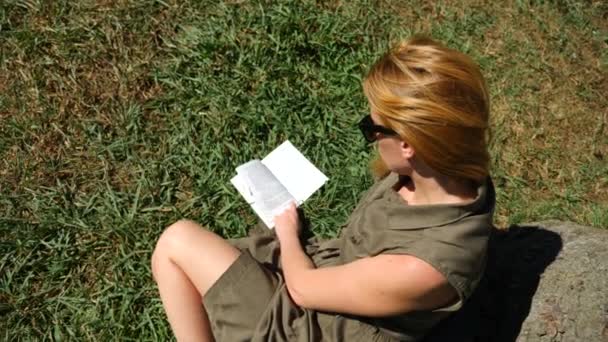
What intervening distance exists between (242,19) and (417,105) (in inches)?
99.8

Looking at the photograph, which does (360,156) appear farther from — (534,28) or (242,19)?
(534,28)

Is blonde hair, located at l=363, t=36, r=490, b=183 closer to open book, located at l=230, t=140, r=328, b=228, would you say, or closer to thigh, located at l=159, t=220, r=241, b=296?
thigh, located at l=159, t=220, r=241, b=296

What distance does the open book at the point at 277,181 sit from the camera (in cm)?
326

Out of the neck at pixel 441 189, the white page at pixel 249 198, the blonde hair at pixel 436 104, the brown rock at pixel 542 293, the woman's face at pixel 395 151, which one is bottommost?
the white page at pixel 249 198

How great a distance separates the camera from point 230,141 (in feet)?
12.5

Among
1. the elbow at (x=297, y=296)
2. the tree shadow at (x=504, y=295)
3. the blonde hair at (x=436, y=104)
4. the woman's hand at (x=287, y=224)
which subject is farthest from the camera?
the woman's hand at (x=287, y=224)

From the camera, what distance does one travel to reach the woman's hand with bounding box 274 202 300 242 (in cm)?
278

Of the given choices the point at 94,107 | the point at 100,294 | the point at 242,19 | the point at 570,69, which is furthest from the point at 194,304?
the point at 570,69

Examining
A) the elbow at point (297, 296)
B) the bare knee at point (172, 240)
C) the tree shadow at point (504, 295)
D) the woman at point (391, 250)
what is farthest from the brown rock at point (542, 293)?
the bare knee at point (172, 240)

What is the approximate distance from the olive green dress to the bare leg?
0.09m

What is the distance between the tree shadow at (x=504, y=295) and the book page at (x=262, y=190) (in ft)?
3.54

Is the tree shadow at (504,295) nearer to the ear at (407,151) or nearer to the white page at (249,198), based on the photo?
the ear at (407,151)

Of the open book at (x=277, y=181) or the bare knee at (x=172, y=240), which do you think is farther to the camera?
the open book at (x=277, y=181)

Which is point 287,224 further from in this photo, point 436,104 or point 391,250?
point 436,104
